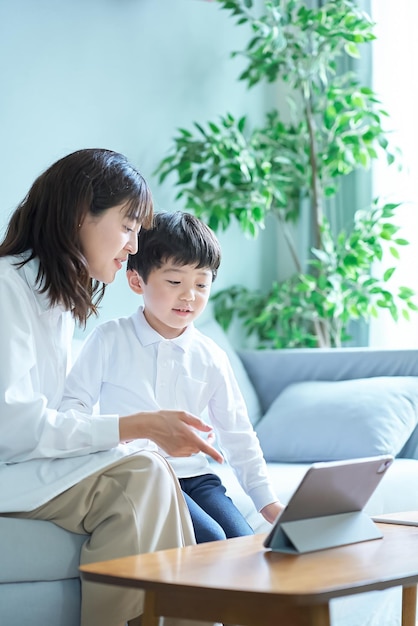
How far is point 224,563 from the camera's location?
137 centimetres

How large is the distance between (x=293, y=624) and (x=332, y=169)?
94.4 inches

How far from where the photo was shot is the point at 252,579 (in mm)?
1260

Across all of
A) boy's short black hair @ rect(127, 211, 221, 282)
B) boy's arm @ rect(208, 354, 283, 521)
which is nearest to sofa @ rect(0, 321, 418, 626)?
boy's arm @ rect(208, 354, 283, 521)

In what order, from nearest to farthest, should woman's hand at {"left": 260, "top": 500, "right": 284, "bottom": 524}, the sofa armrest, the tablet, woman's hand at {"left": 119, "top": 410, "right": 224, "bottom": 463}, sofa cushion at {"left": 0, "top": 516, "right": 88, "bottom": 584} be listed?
1. the tablet
2. woman's hand at {"left": 119, "top": 410, "right": 224, "bottom": 463}
3. sofa cushion at {"left": 0, "top": 516, "right": 88, "bottom": 584}
4. woman's hand at {"left": 260, "top": 500, "right": 284, "bottom": 524}
5. the sofa armrest

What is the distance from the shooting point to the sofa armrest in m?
2.91

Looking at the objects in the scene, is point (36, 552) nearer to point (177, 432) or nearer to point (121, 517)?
point (121, 517)

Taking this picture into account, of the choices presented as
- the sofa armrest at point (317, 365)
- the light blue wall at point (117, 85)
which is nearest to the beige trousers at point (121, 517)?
the light blue wall at point (117, 85)

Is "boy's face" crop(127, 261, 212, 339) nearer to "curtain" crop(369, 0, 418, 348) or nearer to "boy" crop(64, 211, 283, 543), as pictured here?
"boy" crop(64, 211, 283, 543)

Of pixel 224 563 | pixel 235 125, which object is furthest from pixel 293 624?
pixel 235 125

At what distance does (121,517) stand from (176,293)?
0.62 meters

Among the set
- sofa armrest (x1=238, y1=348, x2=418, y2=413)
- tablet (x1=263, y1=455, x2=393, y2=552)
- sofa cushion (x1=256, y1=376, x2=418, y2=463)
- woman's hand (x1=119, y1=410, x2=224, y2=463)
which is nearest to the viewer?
tablet (x1=263, y1=455, x2=393, y2=552)

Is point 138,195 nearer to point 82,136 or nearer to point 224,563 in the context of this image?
point 224,563

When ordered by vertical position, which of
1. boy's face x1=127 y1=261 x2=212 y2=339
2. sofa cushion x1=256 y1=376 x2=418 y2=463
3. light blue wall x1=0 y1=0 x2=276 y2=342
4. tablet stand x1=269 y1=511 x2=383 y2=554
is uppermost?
light blue wall x1=0 y1=0 x2=276 y2=342

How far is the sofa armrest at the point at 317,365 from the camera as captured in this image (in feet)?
9.55
